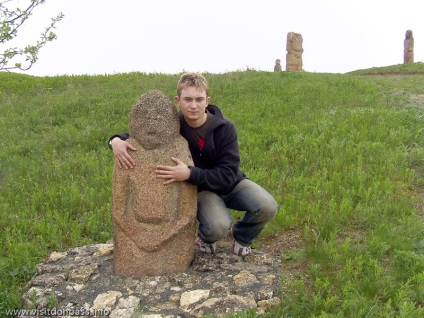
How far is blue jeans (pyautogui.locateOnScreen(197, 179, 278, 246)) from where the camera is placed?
4492 millimetres

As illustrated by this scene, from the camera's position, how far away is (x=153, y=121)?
Answer: 442 cm

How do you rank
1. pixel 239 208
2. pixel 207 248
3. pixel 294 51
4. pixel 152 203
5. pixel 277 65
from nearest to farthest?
pixel 152 203 < pixel 239 208 < pixel 207 248 < pixel 294 51 < pixel 277 65

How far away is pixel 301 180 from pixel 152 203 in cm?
299

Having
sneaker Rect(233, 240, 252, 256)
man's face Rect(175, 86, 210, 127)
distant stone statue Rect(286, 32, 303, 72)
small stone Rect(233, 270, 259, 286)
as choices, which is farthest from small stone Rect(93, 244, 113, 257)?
distant stone statue Rect(286, 32, 303, 72)

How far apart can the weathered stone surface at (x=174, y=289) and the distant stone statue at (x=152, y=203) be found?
0.16 m

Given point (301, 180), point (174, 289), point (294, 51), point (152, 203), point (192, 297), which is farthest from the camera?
point (294, 51)

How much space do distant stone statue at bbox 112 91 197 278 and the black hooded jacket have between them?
148mm

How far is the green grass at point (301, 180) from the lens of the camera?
4242 mm

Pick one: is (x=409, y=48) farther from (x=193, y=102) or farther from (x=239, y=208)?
(x=193, y=102)

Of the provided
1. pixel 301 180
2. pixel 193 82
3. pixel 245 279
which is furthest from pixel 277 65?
pixel 245 279

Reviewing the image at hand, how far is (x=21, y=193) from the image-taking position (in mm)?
6988

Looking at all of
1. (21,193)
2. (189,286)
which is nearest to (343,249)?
(189,286)

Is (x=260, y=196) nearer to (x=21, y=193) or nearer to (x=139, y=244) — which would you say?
(x=139, y=244)

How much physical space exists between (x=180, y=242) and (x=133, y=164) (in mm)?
905
